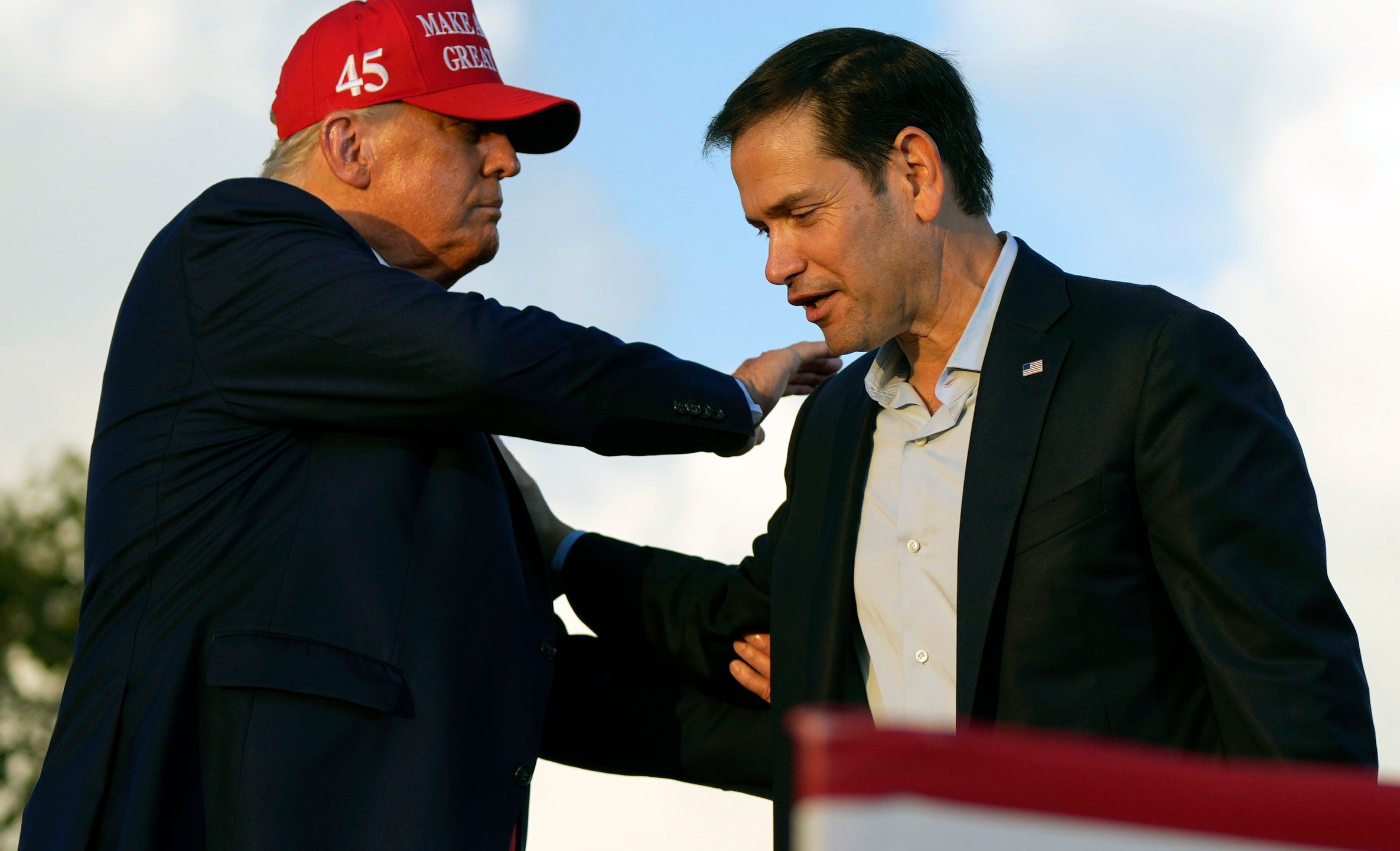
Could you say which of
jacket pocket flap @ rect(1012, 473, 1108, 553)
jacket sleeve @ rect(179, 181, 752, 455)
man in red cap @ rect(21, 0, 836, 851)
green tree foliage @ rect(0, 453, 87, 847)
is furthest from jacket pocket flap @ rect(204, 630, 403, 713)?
green tree foliage @ rect(0, 453, 87, 847)

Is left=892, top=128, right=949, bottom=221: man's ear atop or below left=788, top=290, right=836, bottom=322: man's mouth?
atop

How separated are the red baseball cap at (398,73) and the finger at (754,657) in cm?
145

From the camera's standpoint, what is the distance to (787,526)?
11.8ft

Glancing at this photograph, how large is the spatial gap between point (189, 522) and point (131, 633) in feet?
0.82

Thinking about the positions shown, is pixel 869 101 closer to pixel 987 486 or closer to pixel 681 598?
pixel 987 486

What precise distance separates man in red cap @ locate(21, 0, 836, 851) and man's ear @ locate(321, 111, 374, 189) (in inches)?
10.5

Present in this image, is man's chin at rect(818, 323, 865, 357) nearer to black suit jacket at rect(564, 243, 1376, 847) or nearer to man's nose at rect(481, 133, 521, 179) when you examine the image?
black suit jacket at rect(564, 243, 1376, 847)

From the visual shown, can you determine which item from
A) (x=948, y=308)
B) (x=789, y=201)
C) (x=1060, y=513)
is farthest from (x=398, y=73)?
(x=1060, y=513)

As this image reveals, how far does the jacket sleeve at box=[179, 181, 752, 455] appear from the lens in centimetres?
307

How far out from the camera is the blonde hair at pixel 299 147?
3.59 m

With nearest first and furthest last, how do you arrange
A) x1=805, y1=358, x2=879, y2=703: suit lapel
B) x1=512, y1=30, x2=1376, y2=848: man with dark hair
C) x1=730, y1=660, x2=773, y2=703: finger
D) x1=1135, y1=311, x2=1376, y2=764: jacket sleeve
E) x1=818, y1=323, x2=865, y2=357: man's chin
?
x1=1135, y1=311, x2=1376, y2=764: jacket sleeve → x1=512, y1=30, x2=1376, y2=848: man with dark hair → x1=805, y1=358, x2=879, y2=703: suit lapel → x1=818, y1=323, x2=865, y2=357: man's chin → x1=730, y1=660, x2=773, y2=703: finger

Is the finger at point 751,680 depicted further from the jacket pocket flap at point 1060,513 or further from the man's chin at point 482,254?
the man's chin at point 482,254

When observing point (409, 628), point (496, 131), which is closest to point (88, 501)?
point (409, 628)

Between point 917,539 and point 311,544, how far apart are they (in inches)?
50.2
